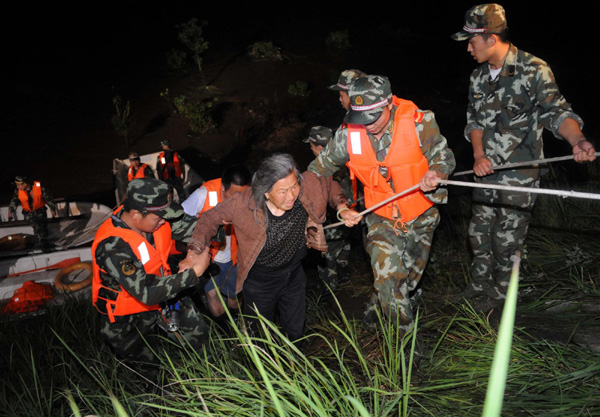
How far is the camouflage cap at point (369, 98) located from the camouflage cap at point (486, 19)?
1008 millimetres

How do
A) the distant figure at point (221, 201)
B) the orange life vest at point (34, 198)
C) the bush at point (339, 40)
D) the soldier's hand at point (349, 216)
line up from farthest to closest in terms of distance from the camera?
the bush at point (339, 40), the orange life vest at point (34, 198), the distant figure at point (221, 201), the soldier's hand at point (349, 216)

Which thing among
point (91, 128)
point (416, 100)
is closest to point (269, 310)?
point (416, 100)

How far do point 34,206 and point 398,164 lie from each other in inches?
312

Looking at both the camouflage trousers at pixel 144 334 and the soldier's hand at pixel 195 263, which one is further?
the camouflage trousers at pixel 144 334

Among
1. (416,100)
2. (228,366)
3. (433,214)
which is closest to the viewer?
(228,366)

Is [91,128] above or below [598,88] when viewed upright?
above

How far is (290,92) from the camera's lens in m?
18.5

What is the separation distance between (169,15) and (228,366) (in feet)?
101

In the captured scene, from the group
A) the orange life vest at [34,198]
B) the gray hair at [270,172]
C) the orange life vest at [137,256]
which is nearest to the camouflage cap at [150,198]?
the orange life vest at [137,256]

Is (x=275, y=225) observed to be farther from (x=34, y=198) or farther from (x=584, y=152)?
(x=34, y=198)

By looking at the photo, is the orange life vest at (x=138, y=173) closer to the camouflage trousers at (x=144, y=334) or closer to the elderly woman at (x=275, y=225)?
the camouflage trousers at (x=144, y=334)

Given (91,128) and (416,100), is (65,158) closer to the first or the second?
(91,128)

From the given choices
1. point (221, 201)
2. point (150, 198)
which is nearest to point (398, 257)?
point (150, 198)

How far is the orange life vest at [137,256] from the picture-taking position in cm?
327
